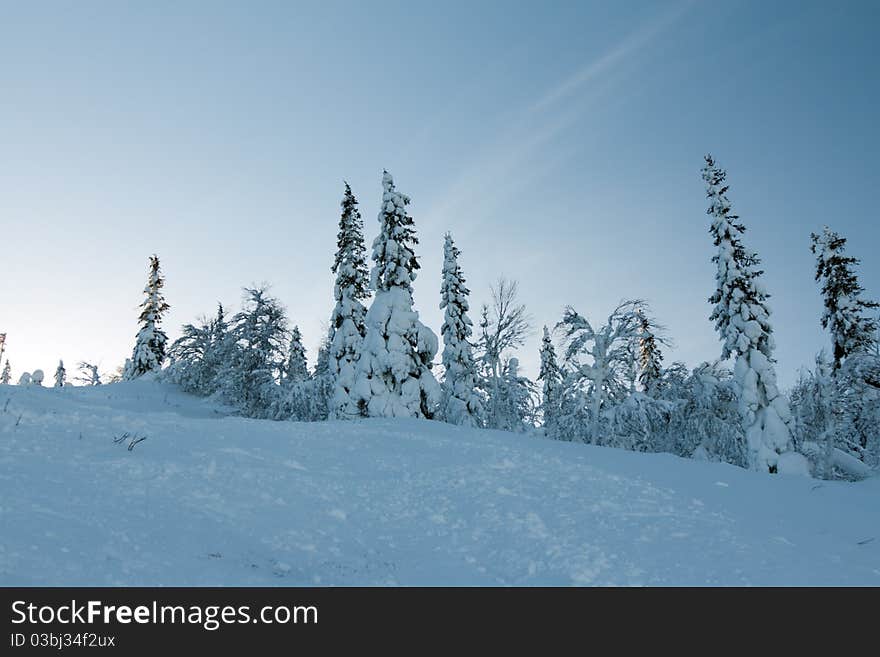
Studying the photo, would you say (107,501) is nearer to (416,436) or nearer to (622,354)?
(416,436)

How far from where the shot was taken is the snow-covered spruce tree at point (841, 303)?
26.8 m

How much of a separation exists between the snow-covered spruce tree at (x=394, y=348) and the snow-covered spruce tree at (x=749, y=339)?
13.2 m

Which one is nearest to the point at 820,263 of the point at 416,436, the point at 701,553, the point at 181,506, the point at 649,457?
the point at 649,457

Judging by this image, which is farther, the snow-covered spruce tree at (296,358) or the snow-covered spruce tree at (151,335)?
the snow-covered spruce tree at (151,335)

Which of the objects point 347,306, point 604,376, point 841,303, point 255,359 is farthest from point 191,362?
point 841,303

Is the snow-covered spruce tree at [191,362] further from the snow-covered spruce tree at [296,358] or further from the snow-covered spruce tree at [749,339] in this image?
the snow-covered spruce tree at [749,339]

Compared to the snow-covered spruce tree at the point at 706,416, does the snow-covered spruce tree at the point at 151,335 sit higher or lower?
higher

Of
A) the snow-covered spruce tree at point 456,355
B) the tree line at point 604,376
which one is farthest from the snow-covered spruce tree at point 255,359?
the snow-covered spruce tree at point 456,355

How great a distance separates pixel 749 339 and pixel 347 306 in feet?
61.9

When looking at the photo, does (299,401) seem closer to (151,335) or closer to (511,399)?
(511,399)

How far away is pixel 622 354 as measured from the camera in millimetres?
26500

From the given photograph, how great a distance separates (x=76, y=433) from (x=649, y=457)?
11881 mm

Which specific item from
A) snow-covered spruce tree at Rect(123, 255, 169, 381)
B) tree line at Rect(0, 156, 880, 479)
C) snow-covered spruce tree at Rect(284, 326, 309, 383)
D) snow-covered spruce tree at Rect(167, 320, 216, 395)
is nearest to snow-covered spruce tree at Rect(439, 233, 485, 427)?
tree line at Rect(0, 156, 880, 479)

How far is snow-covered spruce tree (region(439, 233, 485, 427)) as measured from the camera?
32500mm
